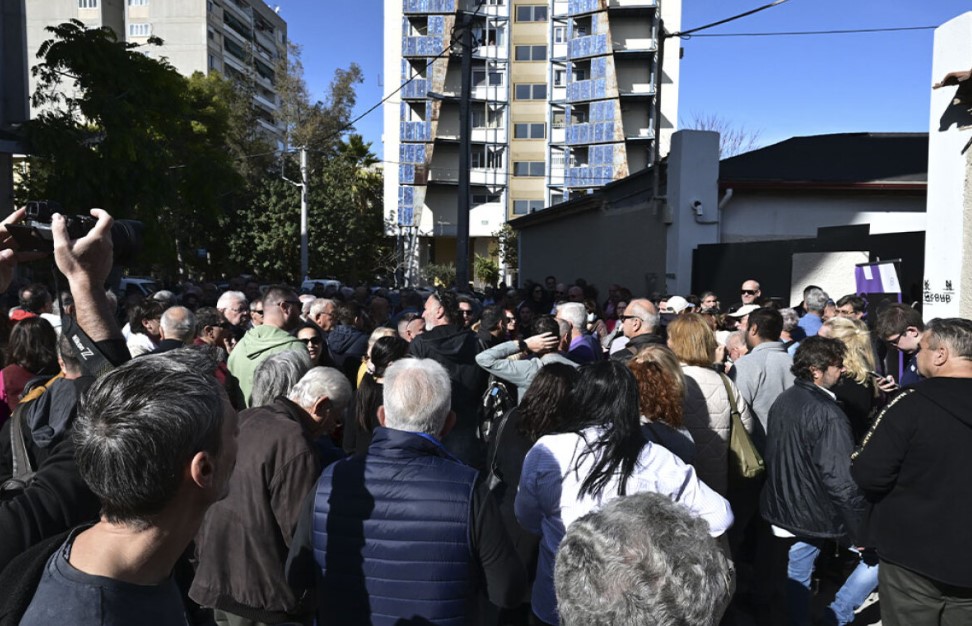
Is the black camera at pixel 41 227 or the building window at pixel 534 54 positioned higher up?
the building window at pixel 534 54

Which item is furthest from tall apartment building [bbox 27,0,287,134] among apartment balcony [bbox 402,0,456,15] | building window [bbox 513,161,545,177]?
building window [bbox 513,161,545,177]

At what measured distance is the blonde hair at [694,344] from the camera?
467cm

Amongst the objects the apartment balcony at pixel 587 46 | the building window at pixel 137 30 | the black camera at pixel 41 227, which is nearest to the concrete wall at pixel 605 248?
the black camera at pixel 41 227

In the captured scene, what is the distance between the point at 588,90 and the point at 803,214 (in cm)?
3817

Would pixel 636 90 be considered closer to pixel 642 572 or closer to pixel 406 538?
pixel 406 538

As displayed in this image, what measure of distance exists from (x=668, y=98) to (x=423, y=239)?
19.2 m

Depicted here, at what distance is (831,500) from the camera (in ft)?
14.0

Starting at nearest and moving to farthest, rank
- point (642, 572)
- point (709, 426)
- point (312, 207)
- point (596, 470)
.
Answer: point (642, 572) → point (596, 470) → point (709, 426) → point (312, 207)

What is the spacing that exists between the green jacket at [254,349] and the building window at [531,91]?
5199cm

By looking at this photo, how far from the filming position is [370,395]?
5027 mm

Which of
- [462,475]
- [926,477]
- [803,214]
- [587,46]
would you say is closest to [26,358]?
[462,475]

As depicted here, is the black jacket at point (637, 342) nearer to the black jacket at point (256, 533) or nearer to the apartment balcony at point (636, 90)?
the black jacket at point (256, 533)

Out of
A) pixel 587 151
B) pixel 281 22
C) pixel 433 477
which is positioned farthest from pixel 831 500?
pixel 281 22

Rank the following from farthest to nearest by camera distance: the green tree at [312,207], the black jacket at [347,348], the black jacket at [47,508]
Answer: the green tree at [312,207] < the black jacket at [347,348] < the black jacket at [47,508]
